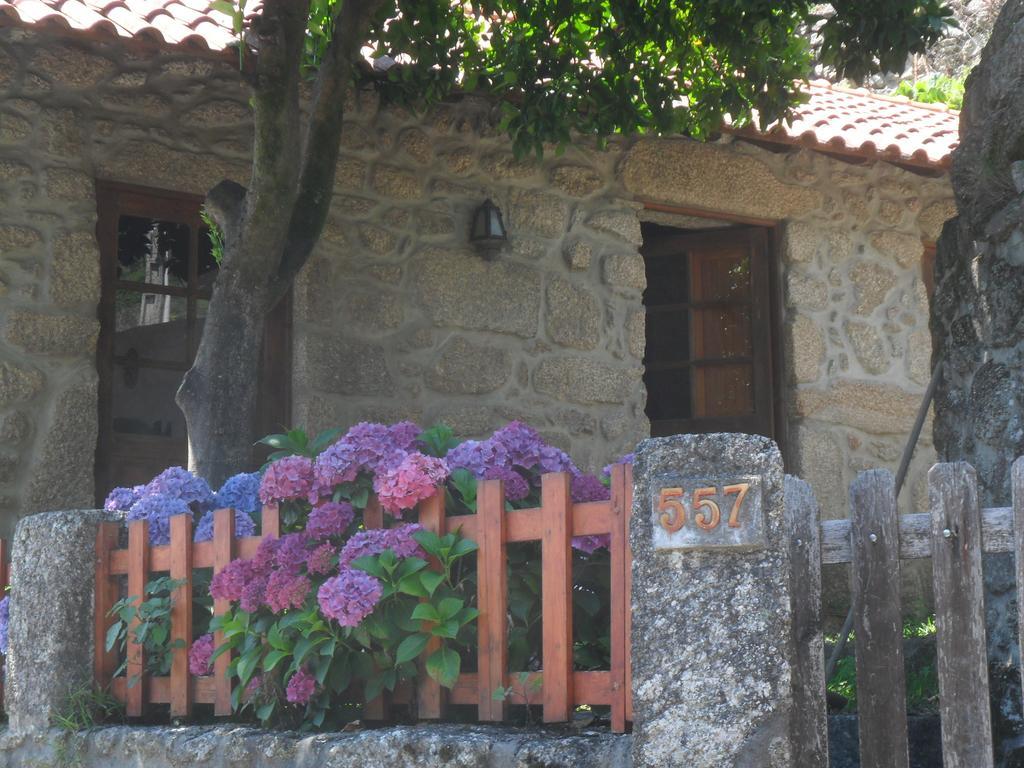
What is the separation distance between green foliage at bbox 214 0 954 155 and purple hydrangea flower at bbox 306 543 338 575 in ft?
8.13

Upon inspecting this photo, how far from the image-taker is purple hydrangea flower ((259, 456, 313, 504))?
3568mm

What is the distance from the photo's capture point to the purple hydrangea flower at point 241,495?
395cm

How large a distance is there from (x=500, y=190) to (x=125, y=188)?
1737mm

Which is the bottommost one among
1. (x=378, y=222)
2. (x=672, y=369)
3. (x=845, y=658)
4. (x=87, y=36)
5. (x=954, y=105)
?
(x=845, y=658)

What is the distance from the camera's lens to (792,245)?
24.2 ft

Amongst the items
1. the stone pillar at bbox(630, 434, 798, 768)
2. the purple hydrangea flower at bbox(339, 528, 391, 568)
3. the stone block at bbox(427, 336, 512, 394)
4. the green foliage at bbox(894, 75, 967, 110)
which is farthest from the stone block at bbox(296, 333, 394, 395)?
the green foliage at bbox(894, 75, 967, 110)

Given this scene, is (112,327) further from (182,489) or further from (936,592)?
(936,592)

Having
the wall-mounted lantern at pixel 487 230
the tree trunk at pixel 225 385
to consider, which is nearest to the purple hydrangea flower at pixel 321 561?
the tree trunk at pixel 225 385

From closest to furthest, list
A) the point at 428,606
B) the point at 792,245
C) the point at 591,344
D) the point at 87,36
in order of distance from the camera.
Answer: the point at 428,606 < the point at 87,36 < the point at 591,344 < the point at 792,245

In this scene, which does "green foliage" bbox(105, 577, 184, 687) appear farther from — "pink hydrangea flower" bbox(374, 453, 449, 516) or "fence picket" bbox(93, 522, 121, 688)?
"pink hydrangea flower" bbox(374, 453, 449, 516)

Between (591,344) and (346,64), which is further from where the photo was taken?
(591,344)

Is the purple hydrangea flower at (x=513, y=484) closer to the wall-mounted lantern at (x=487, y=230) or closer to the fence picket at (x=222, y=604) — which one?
the fence picket at (x=222, y=604)

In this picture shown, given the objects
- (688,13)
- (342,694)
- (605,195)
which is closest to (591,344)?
(605,195)

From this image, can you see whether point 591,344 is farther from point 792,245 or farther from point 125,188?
point 125,188
